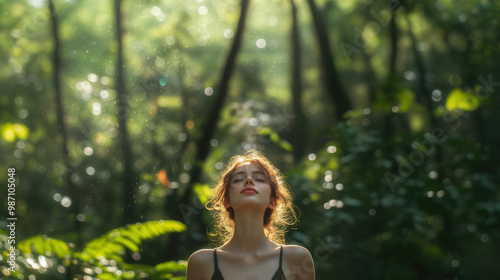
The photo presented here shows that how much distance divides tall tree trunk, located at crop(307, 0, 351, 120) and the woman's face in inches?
215

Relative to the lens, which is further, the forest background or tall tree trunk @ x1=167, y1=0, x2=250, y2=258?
the forest background

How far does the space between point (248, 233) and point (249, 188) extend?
180 millimetres

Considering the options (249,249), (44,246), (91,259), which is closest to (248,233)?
(249,249)

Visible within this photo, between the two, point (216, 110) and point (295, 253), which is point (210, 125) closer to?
point (216, 110)

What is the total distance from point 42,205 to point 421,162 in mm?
7732

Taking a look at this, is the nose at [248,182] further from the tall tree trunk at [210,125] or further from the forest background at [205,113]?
the tall tree trunk at [210,125]

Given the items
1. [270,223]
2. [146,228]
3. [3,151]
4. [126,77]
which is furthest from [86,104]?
[270,223]

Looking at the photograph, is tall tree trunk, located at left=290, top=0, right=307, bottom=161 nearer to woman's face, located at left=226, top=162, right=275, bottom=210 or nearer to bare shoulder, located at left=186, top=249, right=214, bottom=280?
woman's face, located at left=226, top=162, right=275, bottom=210

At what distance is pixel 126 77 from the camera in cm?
997

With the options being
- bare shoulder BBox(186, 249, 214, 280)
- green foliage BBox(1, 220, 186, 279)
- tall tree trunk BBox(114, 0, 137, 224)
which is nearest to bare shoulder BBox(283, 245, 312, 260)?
bare shoulder BBox(186, 249, 214, 280)

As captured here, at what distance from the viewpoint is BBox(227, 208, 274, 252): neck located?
83.7 inches

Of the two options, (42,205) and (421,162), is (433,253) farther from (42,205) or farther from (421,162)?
(42,205)

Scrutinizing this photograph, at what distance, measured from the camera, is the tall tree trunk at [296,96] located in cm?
1105

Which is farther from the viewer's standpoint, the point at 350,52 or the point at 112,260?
the point at 350,52
